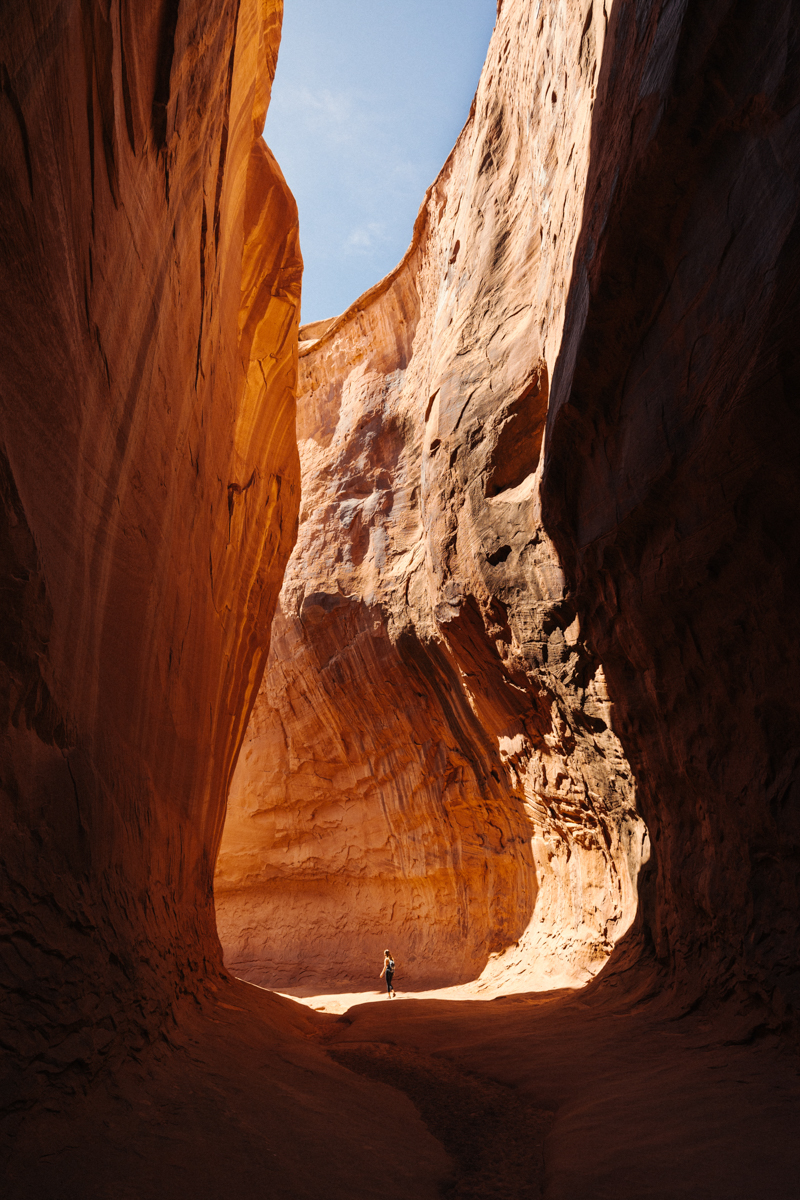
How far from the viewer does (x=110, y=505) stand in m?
5.12

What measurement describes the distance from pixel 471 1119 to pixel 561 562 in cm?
611

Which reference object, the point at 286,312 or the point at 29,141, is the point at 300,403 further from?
the point at 29,141

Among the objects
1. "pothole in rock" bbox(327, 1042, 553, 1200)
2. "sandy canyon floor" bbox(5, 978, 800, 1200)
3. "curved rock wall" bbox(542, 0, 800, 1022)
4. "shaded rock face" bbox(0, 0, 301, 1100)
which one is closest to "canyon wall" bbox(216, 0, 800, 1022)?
"curved rock wall" bbox(542, 0, 800, 1022)

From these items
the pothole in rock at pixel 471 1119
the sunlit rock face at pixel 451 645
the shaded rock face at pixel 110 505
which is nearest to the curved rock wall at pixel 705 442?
the sunlit rock face at pixel 451 645

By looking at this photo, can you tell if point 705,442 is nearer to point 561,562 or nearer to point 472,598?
point 561,562

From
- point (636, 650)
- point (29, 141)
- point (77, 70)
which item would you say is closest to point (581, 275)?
point (636, 650)

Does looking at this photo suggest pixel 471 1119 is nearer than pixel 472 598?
Yes

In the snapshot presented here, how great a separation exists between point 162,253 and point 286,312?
7165 mm

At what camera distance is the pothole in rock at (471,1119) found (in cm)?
443

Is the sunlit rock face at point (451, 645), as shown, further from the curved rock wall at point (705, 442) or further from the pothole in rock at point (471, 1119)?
the pothole in rock at point (471, 1119)

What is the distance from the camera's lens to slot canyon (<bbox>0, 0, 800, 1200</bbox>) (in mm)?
3824

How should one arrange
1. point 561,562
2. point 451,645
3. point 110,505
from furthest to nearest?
point 451,645
point 561,562
point 110,505

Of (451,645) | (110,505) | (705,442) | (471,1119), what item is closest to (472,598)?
(451,645)

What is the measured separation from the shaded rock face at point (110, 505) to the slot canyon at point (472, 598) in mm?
36
